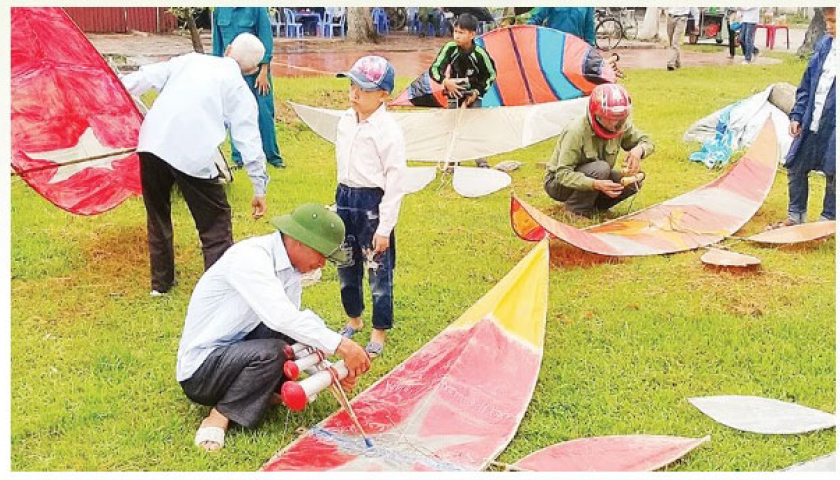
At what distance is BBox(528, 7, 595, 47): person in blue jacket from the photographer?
7973mm

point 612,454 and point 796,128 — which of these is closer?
point 612,454

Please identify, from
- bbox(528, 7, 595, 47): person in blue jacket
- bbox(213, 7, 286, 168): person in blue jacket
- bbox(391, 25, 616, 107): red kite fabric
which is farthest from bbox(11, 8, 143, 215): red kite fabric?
bbox(528, 7, 595, 47): person in blue jacket

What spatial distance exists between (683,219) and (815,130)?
903 mm

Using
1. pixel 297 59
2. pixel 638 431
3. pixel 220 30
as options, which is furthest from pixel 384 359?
pixel 297 59

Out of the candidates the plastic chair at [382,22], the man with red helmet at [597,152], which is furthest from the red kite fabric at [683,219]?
the plastic chair at [382,22]

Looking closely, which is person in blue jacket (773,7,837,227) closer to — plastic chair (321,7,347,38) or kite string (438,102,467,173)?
kite string (438,102,467,173)

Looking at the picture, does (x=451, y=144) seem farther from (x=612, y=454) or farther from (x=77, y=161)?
(x=612, y=454)

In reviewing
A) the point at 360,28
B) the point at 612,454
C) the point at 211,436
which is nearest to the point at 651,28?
the point at 360,28

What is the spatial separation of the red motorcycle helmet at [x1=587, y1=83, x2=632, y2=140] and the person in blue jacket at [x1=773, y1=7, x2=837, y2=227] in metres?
1.04

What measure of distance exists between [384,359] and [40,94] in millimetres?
2439

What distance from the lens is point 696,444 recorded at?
3070 millimetres

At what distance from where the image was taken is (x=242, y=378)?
3111mm

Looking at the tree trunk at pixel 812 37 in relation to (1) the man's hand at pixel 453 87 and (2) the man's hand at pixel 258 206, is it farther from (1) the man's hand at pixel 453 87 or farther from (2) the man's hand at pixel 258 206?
(2) the man's hand at pixel 258 206

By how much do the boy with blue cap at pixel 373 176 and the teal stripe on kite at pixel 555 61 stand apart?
4.08 m
